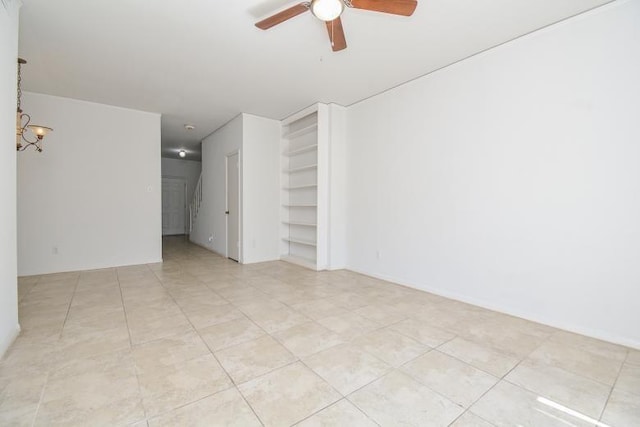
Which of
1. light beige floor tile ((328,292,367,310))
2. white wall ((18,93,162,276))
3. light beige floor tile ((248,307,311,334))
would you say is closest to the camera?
light beige floor tile ((248,307,311,334))

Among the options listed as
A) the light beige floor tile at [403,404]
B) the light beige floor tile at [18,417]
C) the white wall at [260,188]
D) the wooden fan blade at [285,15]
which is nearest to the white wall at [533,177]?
the light beige floor tile at [403,404]

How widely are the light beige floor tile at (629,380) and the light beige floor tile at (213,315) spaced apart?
2817mm

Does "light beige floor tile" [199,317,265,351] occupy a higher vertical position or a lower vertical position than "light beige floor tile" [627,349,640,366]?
higher

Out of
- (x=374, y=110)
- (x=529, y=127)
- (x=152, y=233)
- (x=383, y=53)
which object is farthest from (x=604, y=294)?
(x=152, y=233)

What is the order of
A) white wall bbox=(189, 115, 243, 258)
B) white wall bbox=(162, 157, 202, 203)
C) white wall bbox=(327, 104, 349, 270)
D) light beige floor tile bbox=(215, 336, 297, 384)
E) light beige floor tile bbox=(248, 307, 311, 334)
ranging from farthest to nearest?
1. white wall bbox=(162, 157, 202, 203)
2. white wall bbox=(189, 115, 243, 258)
3. white wall bbox=(327, 104, 349, 270)
4. light beige floor tile bbox=(248, 307, 311, 334)
5. light beige floor tile bbox=(215, 336, 297, 384)

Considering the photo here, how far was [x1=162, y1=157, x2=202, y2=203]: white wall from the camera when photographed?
9.56 meters

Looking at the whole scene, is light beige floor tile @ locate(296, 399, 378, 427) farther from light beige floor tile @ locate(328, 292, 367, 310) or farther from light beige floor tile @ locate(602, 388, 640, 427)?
light beige floor tile @ locate(328, 292, 367, 310)

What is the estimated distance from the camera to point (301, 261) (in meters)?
5.11

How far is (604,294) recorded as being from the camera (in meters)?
2.34

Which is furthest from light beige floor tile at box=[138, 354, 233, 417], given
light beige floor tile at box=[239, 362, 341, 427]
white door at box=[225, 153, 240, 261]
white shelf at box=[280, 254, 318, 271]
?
white door at box=[225, 153, 240, 261]

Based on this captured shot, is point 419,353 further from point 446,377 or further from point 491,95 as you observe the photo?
point 491,95

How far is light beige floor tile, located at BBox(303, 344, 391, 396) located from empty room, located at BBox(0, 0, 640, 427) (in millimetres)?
18

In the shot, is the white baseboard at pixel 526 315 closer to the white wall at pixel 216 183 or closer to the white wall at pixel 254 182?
the white wall at pixel 254 182

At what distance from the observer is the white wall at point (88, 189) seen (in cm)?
429
